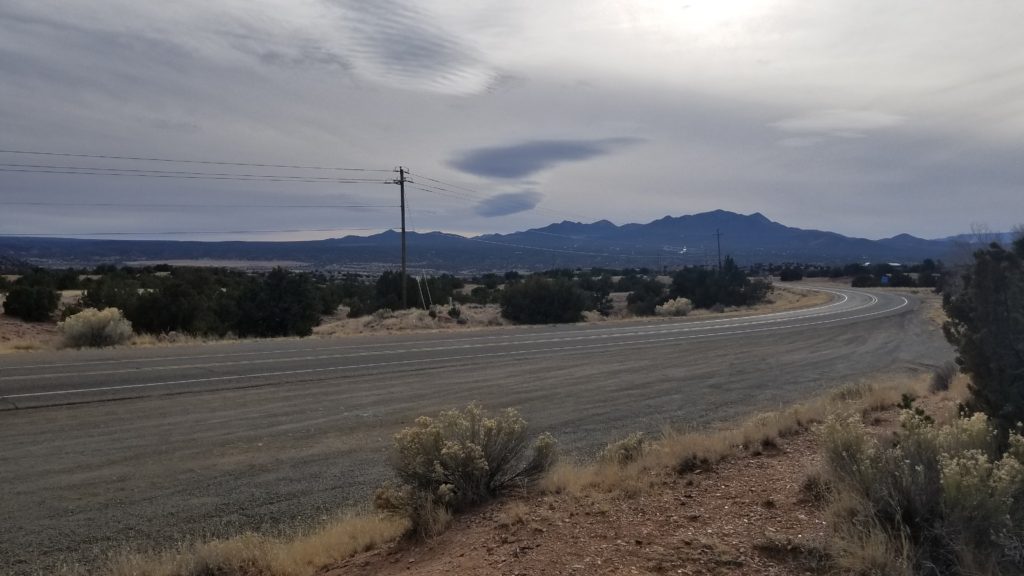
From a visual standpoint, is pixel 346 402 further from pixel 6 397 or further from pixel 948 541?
pixel 948 541

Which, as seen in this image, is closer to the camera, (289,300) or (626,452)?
(626,452)

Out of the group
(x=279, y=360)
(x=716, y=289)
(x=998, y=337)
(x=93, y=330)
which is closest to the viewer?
(x=998, y=337)

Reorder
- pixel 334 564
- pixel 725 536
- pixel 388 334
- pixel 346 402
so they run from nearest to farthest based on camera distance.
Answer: pixel 725 536 < pixel 334 564 < pixel 346 402 < pixel 388 334

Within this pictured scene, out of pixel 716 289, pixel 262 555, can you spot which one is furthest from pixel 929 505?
pixel 716 289

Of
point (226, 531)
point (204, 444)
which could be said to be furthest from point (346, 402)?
point (226, 531)

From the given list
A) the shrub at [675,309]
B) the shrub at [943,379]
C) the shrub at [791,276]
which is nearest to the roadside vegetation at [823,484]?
the shrub at [943,379]

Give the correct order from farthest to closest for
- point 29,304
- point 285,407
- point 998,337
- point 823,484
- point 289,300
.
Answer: point 29,304 → point 289,300 → point 285,407 → point 998,337 → point 823,484

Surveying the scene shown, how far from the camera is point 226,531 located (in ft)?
24.9

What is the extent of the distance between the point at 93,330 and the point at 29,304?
1692 centimetres

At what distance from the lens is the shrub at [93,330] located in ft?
87.5

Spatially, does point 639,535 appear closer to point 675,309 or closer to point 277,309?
point 277,309

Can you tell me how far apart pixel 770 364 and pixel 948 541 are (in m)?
17.9

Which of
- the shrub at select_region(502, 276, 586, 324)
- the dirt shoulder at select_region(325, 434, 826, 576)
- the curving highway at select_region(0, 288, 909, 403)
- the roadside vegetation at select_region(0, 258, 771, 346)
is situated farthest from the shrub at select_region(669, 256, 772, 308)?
the dirt shoulder at select_region(325, 434, 826, 576)

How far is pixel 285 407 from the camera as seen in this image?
1396 cm
